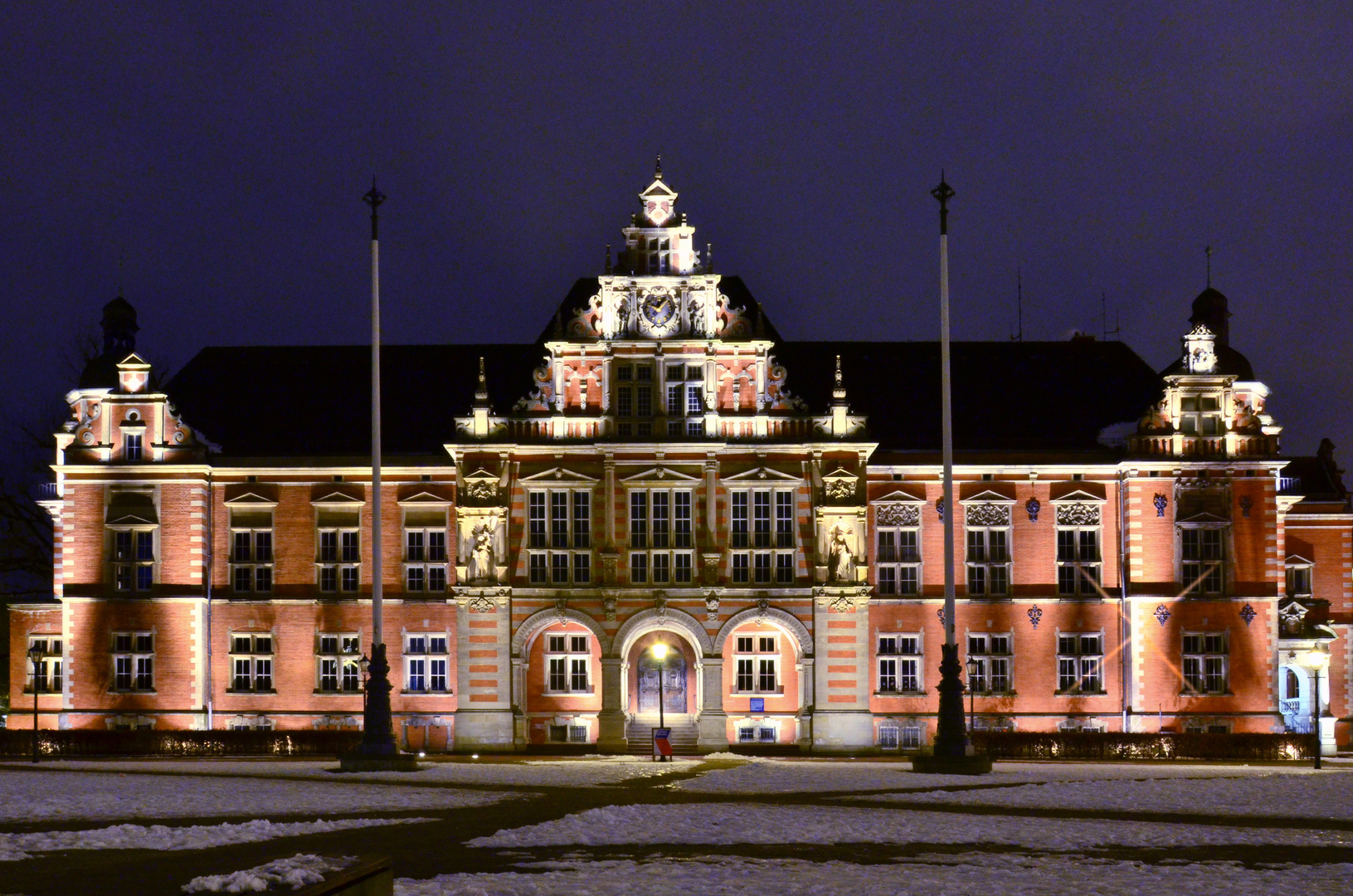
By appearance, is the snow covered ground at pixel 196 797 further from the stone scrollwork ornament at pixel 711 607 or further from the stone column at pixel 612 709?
the stone scrollwork ornament at pixel 711 607

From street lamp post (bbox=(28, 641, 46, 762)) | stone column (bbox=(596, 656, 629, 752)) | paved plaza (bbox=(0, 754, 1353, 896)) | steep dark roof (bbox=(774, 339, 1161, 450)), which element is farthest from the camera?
steep dark roof (bbox=(774, 339, 1161, 450))

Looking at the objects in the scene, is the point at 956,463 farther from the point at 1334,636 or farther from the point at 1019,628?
the point at 1334,636

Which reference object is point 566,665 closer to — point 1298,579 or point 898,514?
point 898,514

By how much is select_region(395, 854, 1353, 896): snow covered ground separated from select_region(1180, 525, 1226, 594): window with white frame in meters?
38.8

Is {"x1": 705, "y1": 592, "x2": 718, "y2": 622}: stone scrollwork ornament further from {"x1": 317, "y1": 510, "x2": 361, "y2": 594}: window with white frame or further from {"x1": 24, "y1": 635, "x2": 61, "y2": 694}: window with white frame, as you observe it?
{"x1": 24, "y1": 635, "x2": 61, "y2": 694}: window with white frame

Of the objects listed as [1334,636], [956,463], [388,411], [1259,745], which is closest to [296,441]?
[388,411]

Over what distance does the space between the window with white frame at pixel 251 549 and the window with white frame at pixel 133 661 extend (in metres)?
3.68

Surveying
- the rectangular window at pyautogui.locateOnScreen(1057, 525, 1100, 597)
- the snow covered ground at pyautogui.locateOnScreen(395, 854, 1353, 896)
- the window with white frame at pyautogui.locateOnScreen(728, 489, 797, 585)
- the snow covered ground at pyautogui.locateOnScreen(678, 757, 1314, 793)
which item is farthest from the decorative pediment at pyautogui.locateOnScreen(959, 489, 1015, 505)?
the snow covered ground at pyautogui.locateOnScreen(395, 854, 1353, 896)

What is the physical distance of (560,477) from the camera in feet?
195

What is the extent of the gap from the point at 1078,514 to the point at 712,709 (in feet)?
48.2

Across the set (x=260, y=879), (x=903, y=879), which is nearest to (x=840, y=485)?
(x=903, y=879)

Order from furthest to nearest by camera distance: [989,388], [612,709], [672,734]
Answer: [989,388] < [672,734] < [612,709]

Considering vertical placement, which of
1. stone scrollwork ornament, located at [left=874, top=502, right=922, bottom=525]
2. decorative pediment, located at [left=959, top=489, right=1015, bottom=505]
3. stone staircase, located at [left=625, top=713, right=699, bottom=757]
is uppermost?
decorative pediment, located at [left=959, top=489, right=1015, bottom=505]

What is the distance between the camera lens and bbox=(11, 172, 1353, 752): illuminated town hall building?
59000 millimetres
